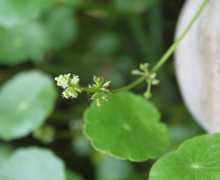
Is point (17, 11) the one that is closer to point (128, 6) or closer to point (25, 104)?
point (25, 104)

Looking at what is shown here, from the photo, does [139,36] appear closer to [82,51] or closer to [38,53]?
[82,51]

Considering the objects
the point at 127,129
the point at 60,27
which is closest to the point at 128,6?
the point at 60,27

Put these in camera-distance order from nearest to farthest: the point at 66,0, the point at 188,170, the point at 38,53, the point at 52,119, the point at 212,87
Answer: the point at 188,170 < the point at 212,87 < the point at 66,0 < the point at 38,53 < the point at 52,119

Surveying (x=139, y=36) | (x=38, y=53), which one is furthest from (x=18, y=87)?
(x=139, y=36)

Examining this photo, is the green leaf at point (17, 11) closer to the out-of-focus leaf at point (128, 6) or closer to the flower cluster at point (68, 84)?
the out-of-focus leaf at point (128, 6)

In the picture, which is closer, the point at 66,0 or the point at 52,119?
the point at 66,0

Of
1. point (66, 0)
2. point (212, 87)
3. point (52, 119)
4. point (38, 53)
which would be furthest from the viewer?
point (52, 119)

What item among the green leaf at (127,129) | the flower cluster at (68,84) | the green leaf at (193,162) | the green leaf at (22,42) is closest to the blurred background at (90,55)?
the green leaf at (22,42)
